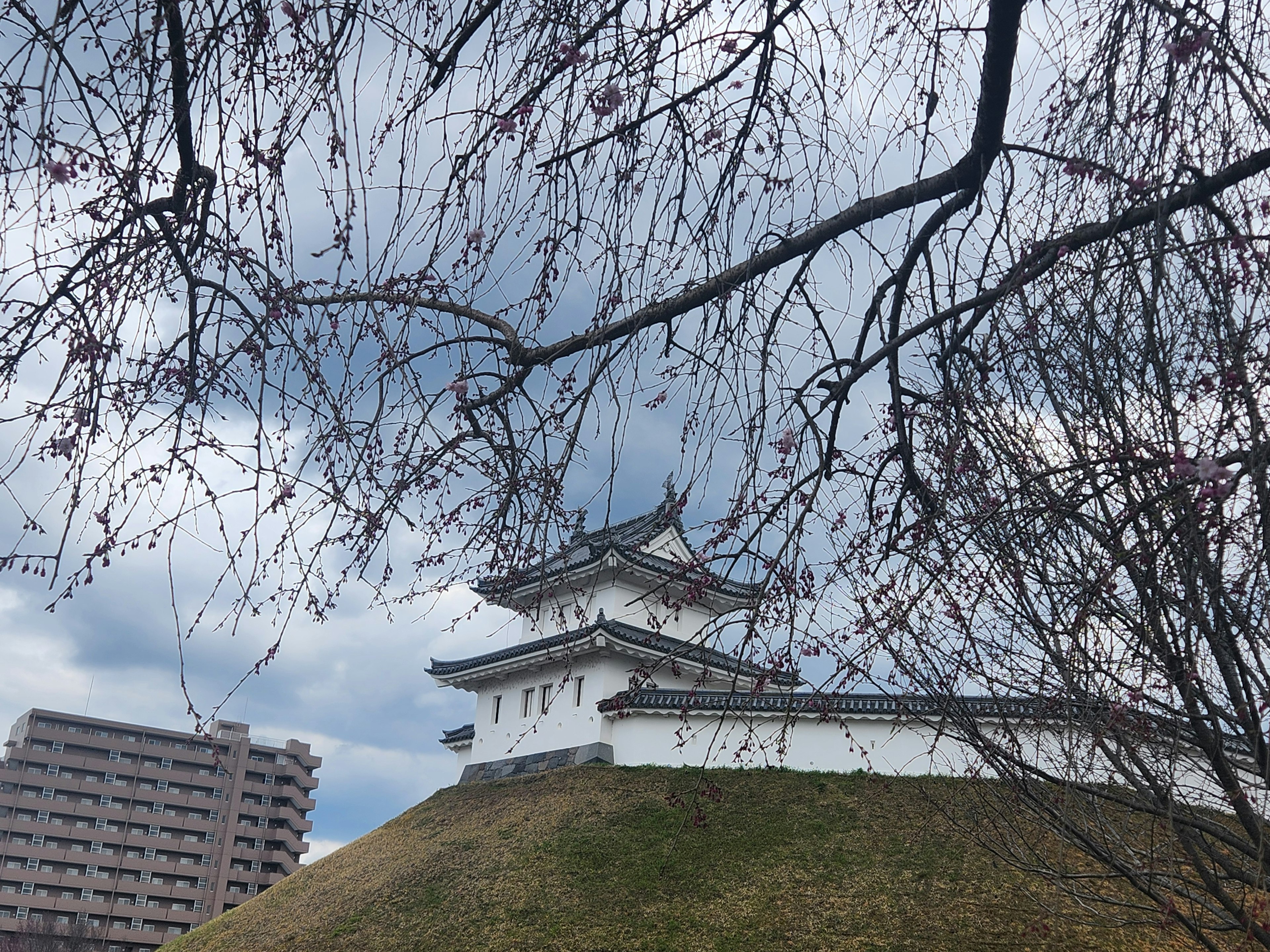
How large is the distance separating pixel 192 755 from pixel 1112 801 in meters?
46.9

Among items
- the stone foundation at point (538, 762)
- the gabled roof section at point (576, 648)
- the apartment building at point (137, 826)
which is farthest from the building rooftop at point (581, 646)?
the apartment building at point (137, 826)

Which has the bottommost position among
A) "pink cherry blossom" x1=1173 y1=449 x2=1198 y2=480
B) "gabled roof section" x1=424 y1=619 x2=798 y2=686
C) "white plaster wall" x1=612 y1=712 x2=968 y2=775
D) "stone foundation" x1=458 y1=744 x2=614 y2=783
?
"pink cherry blossom" x1=1173 y1=449 x2=1198 y2=480

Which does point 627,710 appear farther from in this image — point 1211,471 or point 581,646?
point 1211,471

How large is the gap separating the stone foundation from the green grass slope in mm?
334

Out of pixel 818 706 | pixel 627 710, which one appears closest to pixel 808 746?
pixel 627 710

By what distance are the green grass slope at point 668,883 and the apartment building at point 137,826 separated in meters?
23.0

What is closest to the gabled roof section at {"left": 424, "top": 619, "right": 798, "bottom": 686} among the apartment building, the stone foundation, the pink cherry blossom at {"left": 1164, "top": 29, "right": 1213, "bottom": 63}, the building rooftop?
the building rooftop

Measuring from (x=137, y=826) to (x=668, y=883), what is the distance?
3626 centimetres

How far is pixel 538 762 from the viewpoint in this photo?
18.7 m

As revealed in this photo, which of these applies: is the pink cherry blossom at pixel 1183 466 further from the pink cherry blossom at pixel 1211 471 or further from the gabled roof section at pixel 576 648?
the gabled roof section at pixel 576 648

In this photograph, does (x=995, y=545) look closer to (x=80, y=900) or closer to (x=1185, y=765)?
(x=1185, y=765)

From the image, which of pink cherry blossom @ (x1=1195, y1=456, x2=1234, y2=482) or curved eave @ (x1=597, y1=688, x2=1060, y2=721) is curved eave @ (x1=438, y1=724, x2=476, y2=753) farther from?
pink cherry blossom @ (x1=1195, y1=456, x2=1234, y2=482)

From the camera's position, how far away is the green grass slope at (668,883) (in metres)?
11.4

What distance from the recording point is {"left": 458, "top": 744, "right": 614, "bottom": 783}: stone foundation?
17703 millimetres
